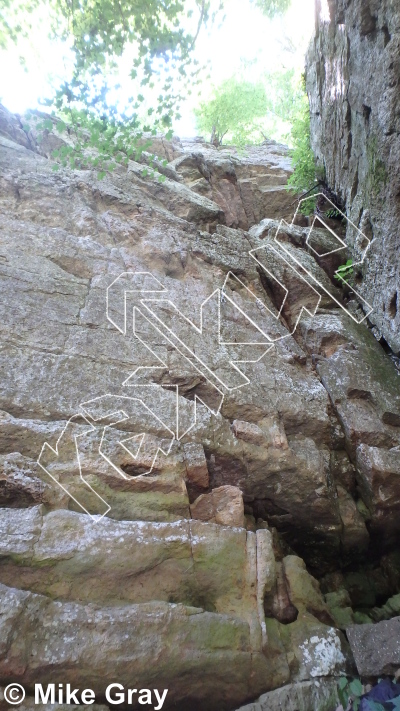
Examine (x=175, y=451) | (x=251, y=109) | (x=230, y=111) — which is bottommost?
(x=175, y=451)

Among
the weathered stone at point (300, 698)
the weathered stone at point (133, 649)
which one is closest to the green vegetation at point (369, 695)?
the weathered stone at point (300, 698)

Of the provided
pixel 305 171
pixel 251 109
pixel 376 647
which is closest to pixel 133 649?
pixel 376 647

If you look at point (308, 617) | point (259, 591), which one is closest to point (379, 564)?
point (308, 617)

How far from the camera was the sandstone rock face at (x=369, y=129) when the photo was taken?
6.01 meters

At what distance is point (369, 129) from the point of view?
6.84m

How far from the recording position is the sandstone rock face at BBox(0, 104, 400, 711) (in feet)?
10.2

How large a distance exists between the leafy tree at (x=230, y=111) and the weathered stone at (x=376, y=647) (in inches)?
624

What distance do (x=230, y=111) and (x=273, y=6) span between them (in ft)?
15.8

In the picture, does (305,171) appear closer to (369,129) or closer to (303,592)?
(369,129)

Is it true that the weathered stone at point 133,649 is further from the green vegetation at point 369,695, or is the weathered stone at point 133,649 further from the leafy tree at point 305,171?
the leafy tree at point 305,171

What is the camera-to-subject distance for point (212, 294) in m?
6.79

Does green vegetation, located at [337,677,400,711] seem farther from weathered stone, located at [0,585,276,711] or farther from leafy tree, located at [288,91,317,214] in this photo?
leafy tree, located at [288,91,317,214]
